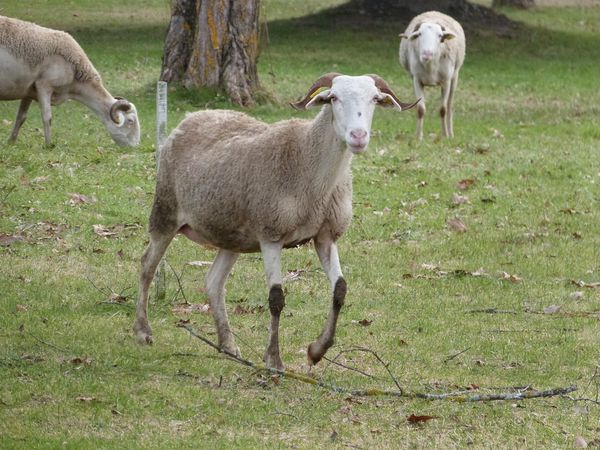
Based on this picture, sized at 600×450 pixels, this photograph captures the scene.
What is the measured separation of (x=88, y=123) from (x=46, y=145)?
247 centimetres

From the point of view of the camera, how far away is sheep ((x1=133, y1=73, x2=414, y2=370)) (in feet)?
26.9

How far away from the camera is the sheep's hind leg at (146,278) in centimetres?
929

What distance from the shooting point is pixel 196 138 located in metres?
9.23

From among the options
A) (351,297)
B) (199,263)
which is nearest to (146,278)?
(351,297)

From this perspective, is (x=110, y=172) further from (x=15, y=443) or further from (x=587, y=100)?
(x=587, y=100)

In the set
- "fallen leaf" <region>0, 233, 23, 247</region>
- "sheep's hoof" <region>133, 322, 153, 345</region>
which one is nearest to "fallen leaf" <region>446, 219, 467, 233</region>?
"fallen leaf" <region>0, 233, 23, 247</region>

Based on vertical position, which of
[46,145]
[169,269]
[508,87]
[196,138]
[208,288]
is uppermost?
[196,138]

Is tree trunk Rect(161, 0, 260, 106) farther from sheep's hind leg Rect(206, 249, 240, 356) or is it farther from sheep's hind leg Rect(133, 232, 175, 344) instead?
sheep's hind leg Rect(206, 249, 240, 356)

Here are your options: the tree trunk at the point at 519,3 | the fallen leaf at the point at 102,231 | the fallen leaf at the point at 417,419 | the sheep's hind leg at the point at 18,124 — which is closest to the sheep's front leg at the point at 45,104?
the sheep's hind leg at the point at 18,124

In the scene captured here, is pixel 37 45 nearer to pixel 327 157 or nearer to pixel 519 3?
pixel 327 157

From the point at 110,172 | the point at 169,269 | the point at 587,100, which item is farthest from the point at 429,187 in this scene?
the point at 587,100

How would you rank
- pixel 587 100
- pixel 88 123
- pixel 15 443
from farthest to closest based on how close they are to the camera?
pixel 587 100 < pixel 88 123 < pixel 15 443

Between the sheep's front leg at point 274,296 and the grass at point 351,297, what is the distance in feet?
0.53

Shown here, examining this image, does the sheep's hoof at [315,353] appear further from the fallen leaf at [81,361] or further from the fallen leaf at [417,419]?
the fallen leaf at [81,361]
